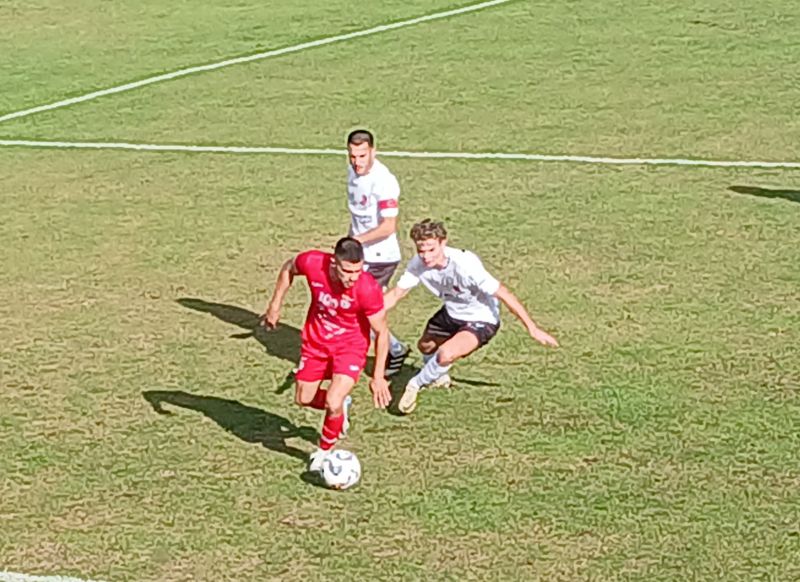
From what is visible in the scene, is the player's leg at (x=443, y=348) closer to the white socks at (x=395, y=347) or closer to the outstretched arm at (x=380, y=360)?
the white socks at (x=395, y=347)

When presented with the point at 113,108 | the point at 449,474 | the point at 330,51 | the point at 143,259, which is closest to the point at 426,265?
the point at 449,474

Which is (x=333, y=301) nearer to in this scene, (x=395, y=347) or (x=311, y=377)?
(x=311, y=377)

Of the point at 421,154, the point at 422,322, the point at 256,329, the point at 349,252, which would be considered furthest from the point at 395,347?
the point at 421,154

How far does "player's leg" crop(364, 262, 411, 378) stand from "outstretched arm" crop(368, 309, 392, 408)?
82.0 inches

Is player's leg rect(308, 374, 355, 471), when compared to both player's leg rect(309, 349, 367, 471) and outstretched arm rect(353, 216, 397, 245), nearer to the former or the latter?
player's leg rect(309, 349, 367, 471)

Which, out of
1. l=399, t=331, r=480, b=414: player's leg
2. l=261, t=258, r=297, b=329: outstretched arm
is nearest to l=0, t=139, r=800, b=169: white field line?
l=399, t=331, r=480, b=414: player's leg

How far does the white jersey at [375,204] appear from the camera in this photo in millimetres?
14086

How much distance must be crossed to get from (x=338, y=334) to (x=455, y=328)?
1730 millimetres

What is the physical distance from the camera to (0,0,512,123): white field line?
25.0m

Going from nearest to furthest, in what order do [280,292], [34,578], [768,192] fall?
[34,578]
[280,292]
[768,192]

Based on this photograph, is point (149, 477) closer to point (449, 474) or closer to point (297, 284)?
point (449, 474)

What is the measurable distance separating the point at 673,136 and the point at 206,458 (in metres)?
11.5

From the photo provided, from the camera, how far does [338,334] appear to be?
12.0 meters

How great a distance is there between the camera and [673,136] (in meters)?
22.2
